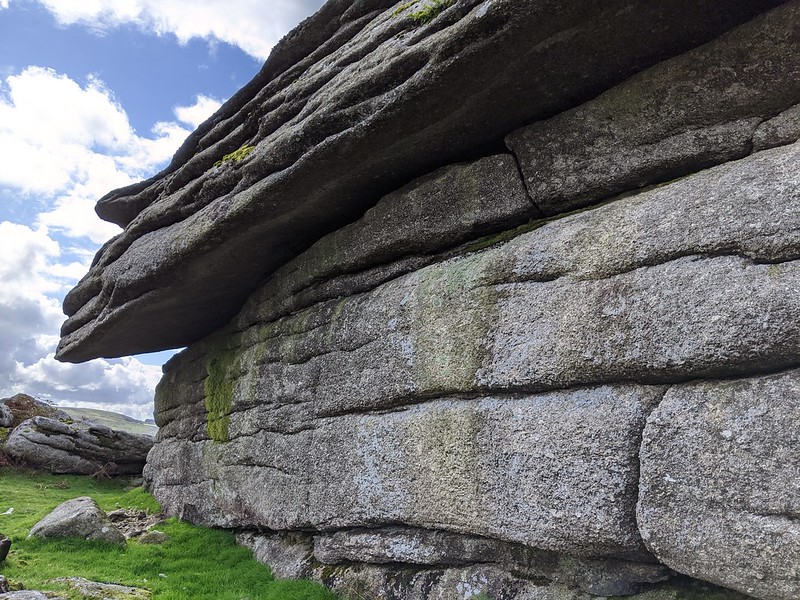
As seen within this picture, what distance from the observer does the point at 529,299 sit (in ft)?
33.1

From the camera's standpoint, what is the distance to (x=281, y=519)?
14.5 metres

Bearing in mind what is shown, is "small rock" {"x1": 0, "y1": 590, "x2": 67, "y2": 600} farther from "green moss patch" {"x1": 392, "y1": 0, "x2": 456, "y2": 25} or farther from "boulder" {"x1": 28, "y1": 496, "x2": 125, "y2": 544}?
"green moss patch" {"x1": 392, "y1": 0, "x2": 456, "y2": 25}

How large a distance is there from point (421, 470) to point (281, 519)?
5498mm

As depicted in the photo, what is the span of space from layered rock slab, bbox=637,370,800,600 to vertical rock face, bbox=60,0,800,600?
0.03m

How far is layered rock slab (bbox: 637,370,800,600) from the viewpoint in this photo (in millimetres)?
6832

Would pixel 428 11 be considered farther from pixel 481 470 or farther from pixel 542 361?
pixel 481 470

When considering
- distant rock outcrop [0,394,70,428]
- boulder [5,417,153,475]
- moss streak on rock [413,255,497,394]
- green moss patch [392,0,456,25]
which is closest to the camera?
moss streak on rock [413,255,497,394]

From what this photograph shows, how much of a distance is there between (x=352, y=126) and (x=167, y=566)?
12568 millimetres

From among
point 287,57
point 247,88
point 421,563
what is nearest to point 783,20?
point 421,563

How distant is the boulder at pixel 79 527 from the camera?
53.5 feet

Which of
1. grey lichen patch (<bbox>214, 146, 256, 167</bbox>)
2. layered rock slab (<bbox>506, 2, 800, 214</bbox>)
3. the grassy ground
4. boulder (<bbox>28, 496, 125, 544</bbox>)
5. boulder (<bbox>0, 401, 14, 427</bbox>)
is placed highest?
grey lichen patch (<bbox>214, 146, 256, 167</bbox>)

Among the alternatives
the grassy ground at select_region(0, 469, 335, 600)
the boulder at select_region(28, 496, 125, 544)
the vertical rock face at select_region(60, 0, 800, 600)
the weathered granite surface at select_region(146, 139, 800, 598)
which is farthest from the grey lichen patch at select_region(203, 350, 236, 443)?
the weathered granite surface at select_region(146, 139, 800, 598)

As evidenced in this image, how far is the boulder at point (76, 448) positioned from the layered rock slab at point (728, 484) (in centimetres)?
3018

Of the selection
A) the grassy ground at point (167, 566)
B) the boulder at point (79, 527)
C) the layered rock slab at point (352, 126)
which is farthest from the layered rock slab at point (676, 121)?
the boulder at point (79, 527)
